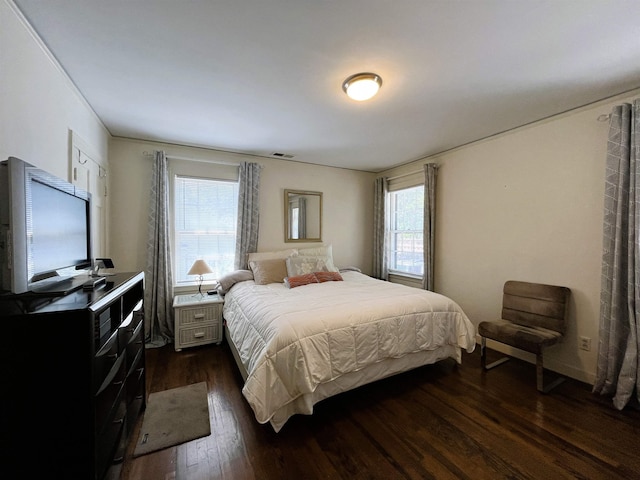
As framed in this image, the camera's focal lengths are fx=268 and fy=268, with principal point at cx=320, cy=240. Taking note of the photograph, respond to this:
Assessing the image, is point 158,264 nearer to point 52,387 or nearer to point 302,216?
point 302,216

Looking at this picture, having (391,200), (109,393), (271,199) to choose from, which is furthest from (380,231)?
(109,393)

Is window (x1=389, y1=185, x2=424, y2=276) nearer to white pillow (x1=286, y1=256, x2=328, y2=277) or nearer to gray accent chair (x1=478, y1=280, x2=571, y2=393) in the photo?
gray accent chair (x1=478, y1=280, x2=571, y2=393)

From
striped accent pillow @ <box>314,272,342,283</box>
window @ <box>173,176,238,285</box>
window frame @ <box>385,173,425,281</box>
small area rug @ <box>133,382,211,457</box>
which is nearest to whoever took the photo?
small area rug @ <box>133,382,211,457</box>

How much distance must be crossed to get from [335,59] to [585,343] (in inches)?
124

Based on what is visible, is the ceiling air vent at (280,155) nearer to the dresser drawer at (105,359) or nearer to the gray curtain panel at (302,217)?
the gray curtain panel at (302,217)

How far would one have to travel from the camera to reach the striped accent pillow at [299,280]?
3076mm

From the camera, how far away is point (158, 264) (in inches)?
125

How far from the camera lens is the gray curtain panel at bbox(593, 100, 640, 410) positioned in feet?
6.55

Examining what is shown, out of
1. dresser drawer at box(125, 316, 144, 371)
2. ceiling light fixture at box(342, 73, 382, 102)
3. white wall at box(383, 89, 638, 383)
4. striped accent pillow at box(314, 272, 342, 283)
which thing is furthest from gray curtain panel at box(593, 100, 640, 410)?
dresser drawer at box(125, 316, 144, 371)

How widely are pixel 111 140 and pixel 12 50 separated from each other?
1943mm

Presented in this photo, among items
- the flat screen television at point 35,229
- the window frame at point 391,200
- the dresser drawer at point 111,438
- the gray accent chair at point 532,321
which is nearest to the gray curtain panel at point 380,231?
the window frame at point 391,200

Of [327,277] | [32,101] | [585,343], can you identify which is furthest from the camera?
[327,277]

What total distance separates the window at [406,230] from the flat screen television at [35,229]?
380cm

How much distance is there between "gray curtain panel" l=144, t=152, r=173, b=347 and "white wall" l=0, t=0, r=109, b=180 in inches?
41.7
